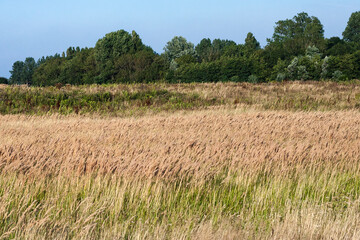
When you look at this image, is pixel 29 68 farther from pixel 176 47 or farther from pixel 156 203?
pixel 156 203

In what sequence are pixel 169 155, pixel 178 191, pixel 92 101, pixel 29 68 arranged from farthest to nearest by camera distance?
pixel 29 68 < pixel 92 101 < pixel 169 155 < pixel 178 191

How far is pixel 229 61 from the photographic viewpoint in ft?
186

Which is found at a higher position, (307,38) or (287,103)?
(307,38)

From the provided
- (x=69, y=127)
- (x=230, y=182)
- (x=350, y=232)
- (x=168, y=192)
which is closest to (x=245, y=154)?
(x=230, y=182)

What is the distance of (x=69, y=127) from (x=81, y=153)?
14.3 ft

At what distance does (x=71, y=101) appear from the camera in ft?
61.9

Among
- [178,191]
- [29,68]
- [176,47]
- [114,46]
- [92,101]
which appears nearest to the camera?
[178,191]

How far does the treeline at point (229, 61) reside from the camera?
171 feet

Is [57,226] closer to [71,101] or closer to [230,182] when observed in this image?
[230,182]

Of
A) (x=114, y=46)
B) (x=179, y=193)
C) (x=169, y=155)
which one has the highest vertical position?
(x=114, y=46)

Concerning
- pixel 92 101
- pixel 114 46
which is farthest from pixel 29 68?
pixel 92 101

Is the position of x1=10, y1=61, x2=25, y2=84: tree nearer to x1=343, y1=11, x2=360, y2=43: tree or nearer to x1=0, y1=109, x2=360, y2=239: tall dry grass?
x1=343, y1=11, x2=360, y2=43: tree

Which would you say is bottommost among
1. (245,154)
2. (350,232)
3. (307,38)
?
(350,232)

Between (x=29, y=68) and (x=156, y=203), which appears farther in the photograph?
(x=29, y=68)
